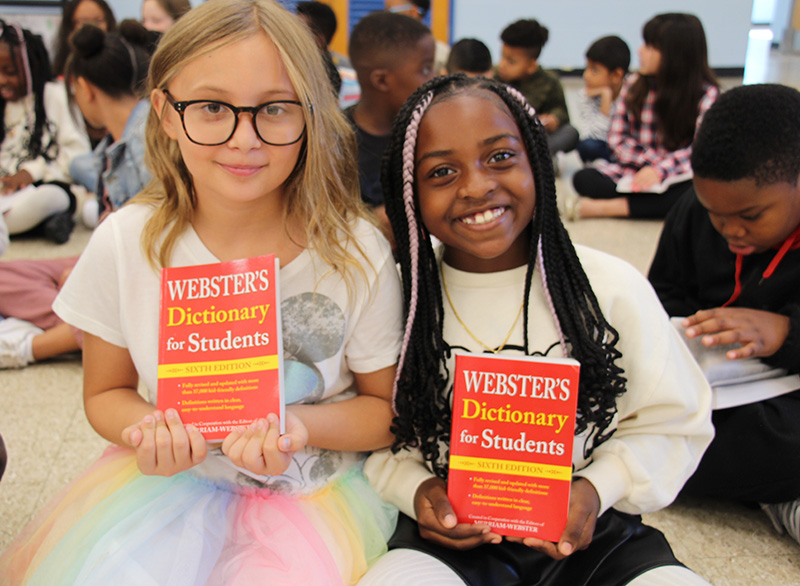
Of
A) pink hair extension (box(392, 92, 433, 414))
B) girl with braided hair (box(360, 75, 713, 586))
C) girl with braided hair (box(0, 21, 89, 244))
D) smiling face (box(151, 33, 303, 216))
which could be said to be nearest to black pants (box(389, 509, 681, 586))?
girl with braided hair (box(360, 75, 713, 586))

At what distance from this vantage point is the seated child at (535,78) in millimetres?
4078

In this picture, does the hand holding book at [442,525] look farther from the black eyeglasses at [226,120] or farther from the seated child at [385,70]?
the seated child at [385,70]

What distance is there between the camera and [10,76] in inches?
127

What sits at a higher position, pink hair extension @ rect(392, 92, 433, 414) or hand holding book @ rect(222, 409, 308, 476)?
pink hair extension @ rect(392, 92, 433, 414)

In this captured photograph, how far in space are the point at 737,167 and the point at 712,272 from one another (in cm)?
32

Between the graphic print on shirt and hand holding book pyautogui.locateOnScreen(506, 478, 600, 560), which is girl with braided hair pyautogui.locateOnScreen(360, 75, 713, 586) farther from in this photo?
the graphic print on shirt

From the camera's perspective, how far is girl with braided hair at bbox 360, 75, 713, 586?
1023mm

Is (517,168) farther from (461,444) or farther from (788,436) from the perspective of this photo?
(788,436)

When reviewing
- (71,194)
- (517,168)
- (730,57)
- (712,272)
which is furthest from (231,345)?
(730,57)

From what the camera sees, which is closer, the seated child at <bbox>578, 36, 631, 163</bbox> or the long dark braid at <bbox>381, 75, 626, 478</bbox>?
the long dark braid at <bbox>381, 75, 626, 478</bbox>

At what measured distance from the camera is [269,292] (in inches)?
38.1

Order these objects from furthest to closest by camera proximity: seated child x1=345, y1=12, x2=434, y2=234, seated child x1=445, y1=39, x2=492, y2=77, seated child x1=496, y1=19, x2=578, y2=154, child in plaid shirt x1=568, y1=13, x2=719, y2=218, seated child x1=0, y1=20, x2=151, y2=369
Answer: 1. seated child x1=496, y1=19, x2=578, y2=154
2. seated child x1=445, y1=39, x2=492, y2=77
3. child in plaid shirt x1=568, y1=13, x2=719, y2=218
4. seated child x1=345, y1=12, x2=434, y2=234
5. seated child x1=0, y1=20, x2=151, y2=369

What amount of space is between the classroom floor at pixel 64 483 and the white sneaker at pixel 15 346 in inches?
1.2

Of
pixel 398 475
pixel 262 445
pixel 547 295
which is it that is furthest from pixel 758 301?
pixel 262 445
